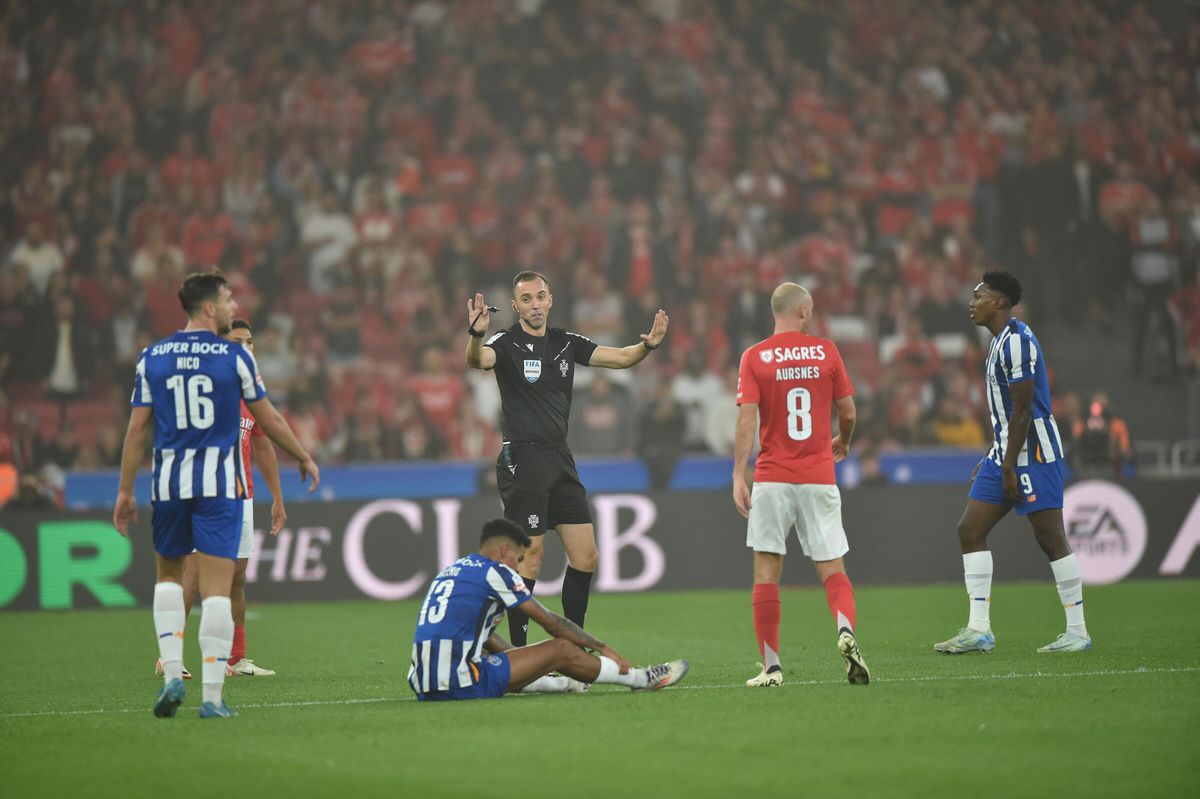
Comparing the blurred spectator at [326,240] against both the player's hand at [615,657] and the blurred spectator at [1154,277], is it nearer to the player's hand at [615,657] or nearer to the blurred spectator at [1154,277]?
the blurred spectator at [1154,277]

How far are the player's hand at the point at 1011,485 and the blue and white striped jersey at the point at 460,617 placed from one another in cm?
356

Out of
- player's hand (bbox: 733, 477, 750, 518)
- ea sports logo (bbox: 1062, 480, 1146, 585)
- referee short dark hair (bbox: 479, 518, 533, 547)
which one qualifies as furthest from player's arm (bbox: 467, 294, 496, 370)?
ea sports logo (bbox: 1062, 480, 1146, 585)

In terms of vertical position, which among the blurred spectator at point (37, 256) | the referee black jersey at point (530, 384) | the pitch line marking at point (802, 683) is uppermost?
the blurred spectator at point (37, 256)

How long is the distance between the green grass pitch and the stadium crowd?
30.5 feet

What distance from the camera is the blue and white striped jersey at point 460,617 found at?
6.94 m

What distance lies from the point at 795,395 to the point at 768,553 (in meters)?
0.87

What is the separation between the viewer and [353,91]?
75.4ft

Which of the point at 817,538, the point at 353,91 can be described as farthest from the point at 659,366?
the point at 817,538

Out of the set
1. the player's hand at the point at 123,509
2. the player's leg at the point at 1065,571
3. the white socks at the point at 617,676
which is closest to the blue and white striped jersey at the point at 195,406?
the player's hand at the point at 123,509

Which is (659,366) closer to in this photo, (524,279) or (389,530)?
(389,530)

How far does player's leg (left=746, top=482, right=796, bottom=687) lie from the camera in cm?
766

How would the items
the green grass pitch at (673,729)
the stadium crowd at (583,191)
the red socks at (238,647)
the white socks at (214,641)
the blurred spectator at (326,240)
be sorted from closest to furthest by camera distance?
the green grass pitch at (673,729) → the white socks at (214,641) → the red socks at (238,647) → the stadium crowd at (583,191) → the blurred spectator at (326,240)

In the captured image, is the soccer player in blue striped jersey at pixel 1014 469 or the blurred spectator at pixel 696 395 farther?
Answer: the blurred spectator at pixel 696 395

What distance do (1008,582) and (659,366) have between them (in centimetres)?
655
